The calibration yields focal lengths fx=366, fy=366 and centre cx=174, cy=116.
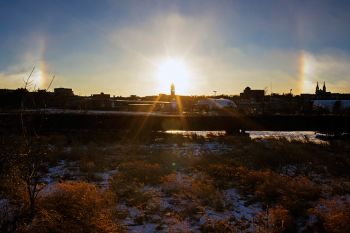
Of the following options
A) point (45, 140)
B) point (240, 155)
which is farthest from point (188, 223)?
point (45, 140)

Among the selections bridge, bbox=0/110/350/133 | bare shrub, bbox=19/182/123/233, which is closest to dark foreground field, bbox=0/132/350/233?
bare shrub, bbox=19/182/123/233

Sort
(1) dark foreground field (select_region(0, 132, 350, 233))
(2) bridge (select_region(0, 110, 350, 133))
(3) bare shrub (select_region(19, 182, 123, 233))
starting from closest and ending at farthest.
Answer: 1. (3) bare shrub (select_region(19, 182, 123, 233))
2. (1) dark foreground field (select_region(0, 132, 350, 233))
3. (2) bridge (select_region(0, 110, 350, 133))

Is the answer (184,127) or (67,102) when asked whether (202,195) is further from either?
(67,102)

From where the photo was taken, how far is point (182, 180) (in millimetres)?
12008

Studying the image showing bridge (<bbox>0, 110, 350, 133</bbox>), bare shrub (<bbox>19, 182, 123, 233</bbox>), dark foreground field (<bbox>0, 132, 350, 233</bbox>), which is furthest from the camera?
bridge (<bbox>0, 110, 350, 133</bbox>)

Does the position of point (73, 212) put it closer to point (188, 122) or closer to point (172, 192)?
point (172, 192)

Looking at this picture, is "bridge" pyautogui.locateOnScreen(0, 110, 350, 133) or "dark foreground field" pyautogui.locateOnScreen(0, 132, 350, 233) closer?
"dark foreground field" pyautogui.locateOnScreen(0, 132, 350, 233)

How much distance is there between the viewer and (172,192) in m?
10.8

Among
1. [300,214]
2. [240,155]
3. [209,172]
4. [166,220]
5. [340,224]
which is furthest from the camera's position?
[240,155]

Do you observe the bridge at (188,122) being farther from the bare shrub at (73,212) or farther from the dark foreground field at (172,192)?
the bare shrub at (73,212)

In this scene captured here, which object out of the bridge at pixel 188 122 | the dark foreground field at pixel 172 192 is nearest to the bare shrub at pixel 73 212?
the dark foreground field at pixel 172 192

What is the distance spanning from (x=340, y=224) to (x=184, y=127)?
19.0 meters

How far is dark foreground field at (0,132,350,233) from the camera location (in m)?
8.30

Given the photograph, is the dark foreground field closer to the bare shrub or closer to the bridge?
the bare shrub
